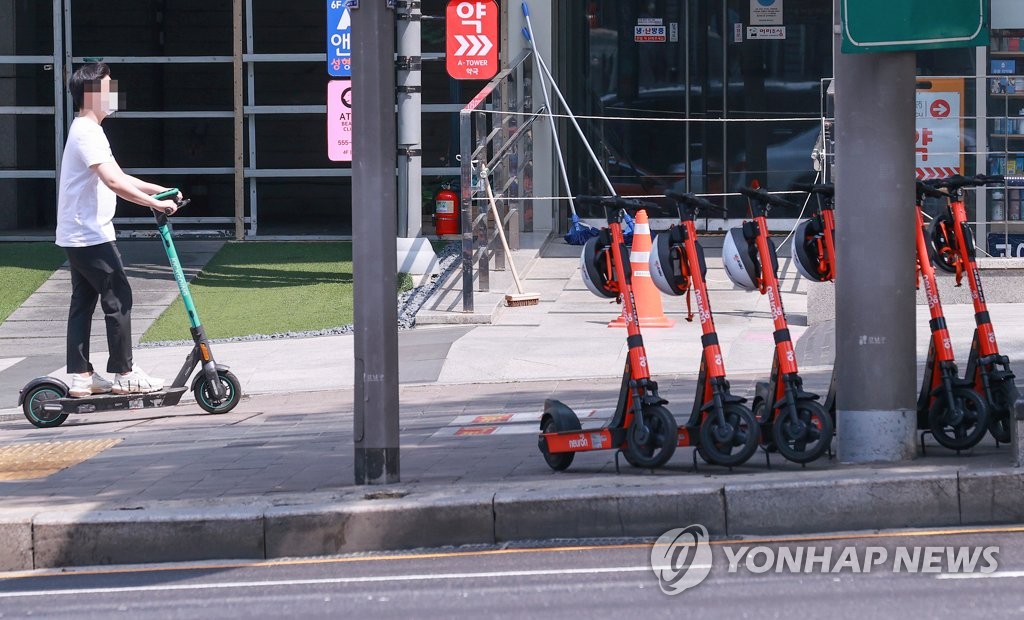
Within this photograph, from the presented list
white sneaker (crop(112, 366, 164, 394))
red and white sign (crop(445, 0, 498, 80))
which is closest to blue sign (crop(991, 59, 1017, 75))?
red and white sign (crop(445, 0, 498, 80))

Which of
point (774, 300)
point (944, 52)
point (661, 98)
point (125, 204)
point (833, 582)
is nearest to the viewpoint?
point (833, 582)

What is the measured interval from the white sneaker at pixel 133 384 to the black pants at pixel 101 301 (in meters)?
0.05

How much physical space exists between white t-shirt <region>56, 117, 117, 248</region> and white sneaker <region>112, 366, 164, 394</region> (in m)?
0.90

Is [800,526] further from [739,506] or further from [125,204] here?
[125,204]

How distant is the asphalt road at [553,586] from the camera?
5176mm

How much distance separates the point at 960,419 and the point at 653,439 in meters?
1.48

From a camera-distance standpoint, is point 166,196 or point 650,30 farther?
point 650,30

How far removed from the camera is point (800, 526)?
6.20 metres

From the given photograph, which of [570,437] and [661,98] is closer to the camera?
[570,437]

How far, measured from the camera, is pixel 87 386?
30.9 feet

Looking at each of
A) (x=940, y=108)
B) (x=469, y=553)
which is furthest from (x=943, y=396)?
(x=940, y=108)

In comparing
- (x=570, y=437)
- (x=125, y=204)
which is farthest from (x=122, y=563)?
(x=125, y=204)

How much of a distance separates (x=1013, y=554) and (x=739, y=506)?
114 centimetres

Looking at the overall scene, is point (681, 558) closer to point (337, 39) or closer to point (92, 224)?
point (92, 224)
